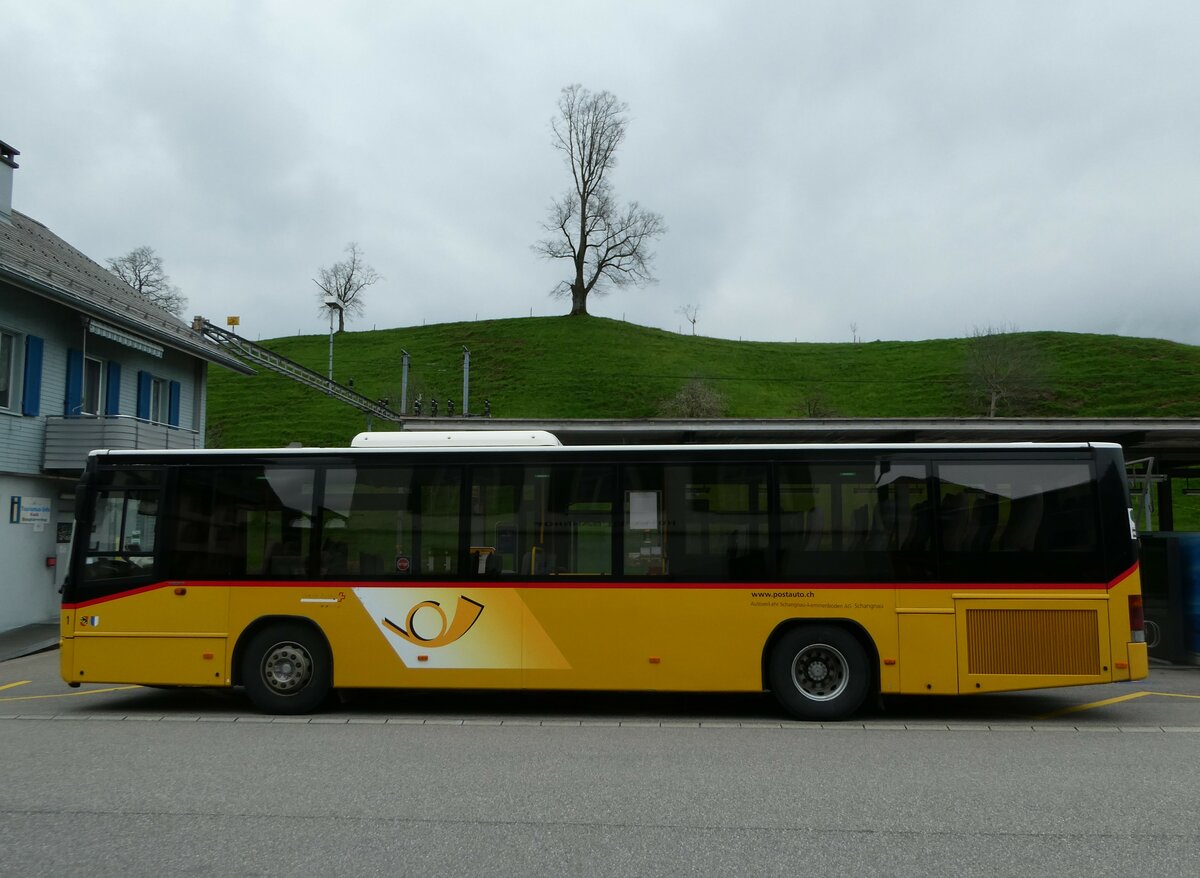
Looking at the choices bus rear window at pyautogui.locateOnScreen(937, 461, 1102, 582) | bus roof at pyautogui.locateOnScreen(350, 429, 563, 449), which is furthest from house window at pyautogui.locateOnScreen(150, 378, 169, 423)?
bus rear window at pyautogui.locateOnScreen(937, 461, 1102, 582)

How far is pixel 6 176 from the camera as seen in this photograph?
23938 millimetres

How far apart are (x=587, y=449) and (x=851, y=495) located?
2.65 meters

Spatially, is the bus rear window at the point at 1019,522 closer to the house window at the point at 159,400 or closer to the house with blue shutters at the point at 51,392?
the house with blue shutters at the point at 51,392

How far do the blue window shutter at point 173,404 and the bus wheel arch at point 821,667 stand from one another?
70.6 feet

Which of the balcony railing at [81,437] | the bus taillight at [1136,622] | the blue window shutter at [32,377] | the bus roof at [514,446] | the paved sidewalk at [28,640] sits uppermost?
the blue window shutter at [32,377]

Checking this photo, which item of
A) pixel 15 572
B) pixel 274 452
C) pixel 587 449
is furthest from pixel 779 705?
pixel 15 572

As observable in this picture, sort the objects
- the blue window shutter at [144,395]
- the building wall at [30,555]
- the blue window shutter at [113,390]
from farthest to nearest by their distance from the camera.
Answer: the blue window shutter at [144,395], the blue window shutter at [113,390], the building wall at [30,555]

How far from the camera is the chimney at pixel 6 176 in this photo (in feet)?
78.0

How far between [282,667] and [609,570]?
11.4 feet

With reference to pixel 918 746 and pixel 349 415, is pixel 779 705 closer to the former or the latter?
pixel 918 746

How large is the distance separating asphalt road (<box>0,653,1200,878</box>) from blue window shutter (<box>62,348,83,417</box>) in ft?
42.1

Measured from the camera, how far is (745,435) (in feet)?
Result: 63.7

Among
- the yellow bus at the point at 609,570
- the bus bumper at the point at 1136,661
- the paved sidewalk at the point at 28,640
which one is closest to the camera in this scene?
the bus bumper at the point at 1136,661

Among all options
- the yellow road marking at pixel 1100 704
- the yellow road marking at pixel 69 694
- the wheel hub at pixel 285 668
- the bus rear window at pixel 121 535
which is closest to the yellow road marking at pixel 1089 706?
the yellow road marking at pixel 1100 704
